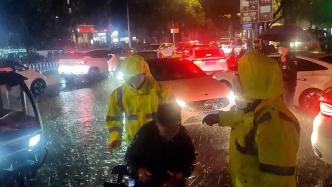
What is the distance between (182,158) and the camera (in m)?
3.46

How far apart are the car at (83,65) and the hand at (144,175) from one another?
21204 mm

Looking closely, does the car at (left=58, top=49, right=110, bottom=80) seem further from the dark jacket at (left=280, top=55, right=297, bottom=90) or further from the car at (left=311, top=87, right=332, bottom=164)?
the car at (left=311, top=87, right=332, bottom=164)

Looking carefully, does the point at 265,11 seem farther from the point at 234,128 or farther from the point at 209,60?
the point at 234,128

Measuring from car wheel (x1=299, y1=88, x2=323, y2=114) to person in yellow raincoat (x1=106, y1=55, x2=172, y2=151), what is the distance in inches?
308

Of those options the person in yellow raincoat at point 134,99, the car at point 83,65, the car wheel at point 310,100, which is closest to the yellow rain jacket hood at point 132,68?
the person in yellow raincoat at point 134,99

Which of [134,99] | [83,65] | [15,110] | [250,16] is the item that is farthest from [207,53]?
[134,99]

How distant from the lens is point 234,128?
9.50ft

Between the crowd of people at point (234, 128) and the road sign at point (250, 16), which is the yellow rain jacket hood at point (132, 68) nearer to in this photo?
the crowd of people at point (234, 128)

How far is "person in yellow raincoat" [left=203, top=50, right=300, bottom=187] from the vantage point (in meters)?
2.52

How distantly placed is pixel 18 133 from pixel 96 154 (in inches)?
101

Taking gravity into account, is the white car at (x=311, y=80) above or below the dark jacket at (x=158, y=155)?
below

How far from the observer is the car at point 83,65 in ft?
79.1

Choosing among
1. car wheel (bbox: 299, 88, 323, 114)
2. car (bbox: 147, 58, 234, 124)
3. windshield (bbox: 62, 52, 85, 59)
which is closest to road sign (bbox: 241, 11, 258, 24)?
car wheel (bbox: 299, 88, 323, 114)

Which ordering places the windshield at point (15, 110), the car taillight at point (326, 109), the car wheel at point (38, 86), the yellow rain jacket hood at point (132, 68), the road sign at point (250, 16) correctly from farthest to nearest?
the car wheel at point (38, 86)
the road sign at point (250, 16)
the car taillight at point (326, 109)
the windshield at point (15, 110)
the yellow rain jacket hood at point (132, 68)
